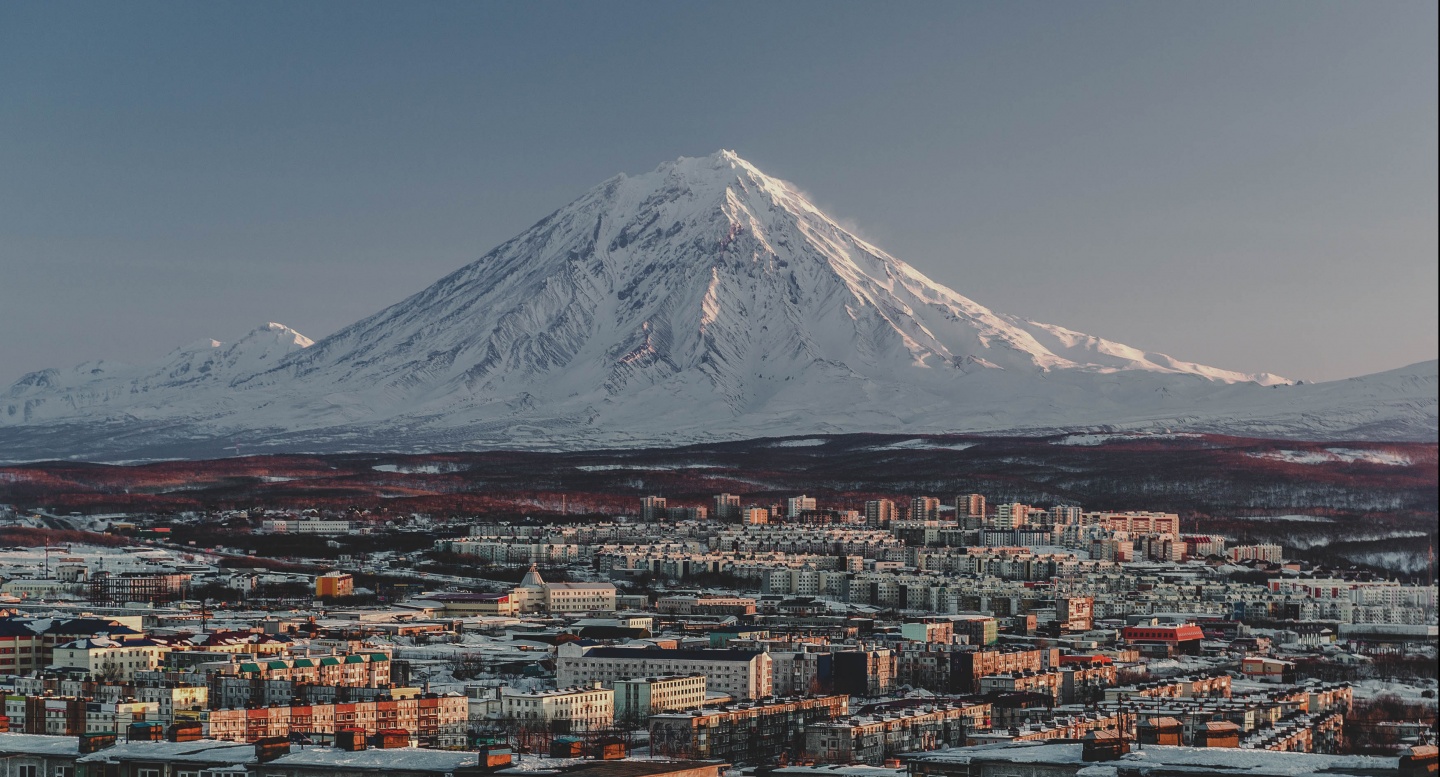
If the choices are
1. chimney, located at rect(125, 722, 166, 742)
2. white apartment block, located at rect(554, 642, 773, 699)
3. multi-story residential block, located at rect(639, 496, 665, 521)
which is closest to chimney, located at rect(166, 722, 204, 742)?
chimney, located at rect(125, 722, 166, 742)

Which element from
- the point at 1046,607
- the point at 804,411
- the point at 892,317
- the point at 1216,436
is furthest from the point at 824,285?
the point at 1046,607

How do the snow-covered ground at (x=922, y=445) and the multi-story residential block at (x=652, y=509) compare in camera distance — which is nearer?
the multi-story residential block at (x=652, y=509)

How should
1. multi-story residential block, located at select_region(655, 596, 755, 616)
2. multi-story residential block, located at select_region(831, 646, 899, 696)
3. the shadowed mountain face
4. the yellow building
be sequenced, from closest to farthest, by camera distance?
multi-story residential block, located at select_region(831, 646, 899, 696) < multi-story residential block, located at select_region(655, 596, 755, 616) < the yellow building < the shadowed mountain face

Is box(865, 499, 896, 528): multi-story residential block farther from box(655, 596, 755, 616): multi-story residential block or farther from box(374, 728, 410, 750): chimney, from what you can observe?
box(374, 728, 410, 750): chimney

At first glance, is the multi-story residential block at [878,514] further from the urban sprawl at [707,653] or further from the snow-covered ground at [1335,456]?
the snow-covered ground at [1335,456]

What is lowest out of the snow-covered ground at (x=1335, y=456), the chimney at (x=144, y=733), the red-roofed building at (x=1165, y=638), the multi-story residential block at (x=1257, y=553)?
the red-roofed building at (x=1165, y=638)

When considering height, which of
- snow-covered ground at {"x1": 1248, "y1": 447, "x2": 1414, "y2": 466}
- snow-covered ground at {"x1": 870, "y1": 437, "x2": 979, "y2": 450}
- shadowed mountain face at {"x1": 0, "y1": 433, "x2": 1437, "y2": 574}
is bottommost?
shadowed mountain face at {"x1": 0, "y1": 433, "x2": 1437, "y2": 574}

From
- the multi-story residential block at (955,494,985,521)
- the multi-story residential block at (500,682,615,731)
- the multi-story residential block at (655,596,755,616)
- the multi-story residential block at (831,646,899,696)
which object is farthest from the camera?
the multi-story residential block at (955,494,985,521)

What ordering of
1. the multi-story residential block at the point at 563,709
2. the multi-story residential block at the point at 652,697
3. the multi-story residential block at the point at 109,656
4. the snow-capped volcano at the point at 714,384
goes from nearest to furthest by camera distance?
the multi-story residential block at the point at 563,709, the multi-story residential block at the point at 652,697, the multi-story residential block at the point at 109,656, the snow-capped volcano at the point at 714,384

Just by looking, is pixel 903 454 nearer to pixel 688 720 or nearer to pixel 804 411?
pixel 804 411

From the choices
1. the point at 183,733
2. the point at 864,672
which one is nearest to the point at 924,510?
the point at 864,672

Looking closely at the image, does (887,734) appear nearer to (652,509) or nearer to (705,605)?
(705,605)

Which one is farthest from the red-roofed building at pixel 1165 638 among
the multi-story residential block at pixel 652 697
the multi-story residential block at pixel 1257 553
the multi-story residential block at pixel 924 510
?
the multi-story residential block at pixel 924 510
